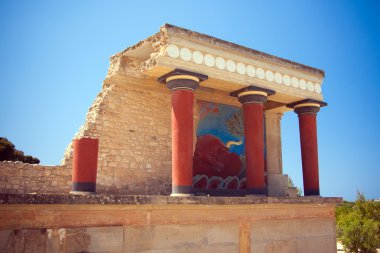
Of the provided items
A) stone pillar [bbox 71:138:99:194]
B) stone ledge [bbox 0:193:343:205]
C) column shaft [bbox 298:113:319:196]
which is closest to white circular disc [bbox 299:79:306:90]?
column shaft [bbox 298:113:319:196]

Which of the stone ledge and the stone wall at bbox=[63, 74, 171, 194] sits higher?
the stone wall at bbox=[63, 74, 171, 194]

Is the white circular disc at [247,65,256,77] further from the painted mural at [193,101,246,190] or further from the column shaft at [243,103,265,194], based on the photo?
the painted mural at [193,101,246,190]

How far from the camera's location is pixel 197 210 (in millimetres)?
6758

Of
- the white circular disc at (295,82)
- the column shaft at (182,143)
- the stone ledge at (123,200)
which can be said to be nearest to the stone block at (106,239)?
the stone ledge at (123,200)

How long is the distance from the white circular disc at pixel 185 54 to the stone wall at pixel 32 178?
3.71 metres

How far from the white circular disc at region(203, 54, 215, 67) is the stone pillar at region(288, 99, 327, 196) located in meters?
3.63

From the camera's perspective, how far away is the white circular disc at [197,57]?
8.29 meters

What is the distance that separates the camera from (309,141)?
10578 millimetres

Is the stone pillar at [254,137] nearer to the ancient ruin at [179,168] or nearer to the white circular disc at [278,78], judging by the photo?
the ancient ruin at [179,168]

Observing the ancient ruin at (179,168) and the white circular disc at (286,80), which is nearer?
the ancient ruin at (179,168)

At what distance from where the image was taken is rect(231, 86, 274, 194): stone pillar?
8906mm

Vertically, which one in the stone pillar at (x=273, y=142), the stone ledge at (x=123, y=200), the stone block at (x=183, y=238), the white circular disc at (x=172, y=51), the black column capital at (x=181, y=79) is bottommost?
the stone block at (x=183, y=238)

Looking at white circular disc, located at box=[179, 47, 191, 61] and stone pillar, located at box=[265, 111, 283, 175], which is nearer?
white circular disc, located at box=[179, 47, 191, 61]

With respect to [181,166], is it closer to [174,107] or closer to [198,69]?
[174,107]
